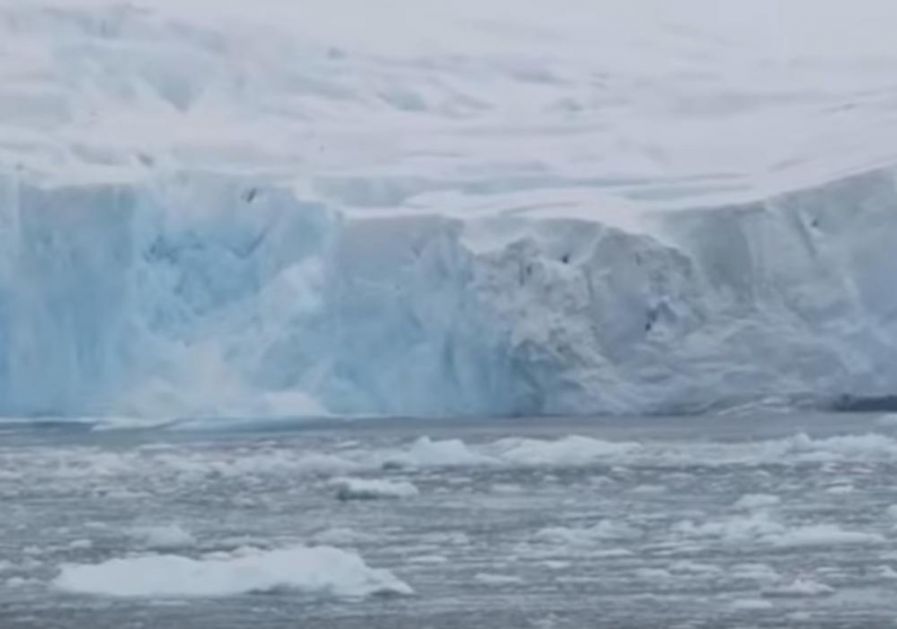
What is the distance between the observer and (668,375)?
72.2ft

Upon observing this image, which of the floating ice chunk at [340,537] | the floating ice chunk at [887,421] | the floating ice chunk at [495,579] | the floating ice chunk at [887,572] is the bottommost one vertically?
the floating ice chunk at [495,579]

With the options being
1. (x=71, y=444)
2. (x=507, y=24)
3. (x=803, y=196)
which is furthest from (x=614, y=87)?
(x=71, y=444)

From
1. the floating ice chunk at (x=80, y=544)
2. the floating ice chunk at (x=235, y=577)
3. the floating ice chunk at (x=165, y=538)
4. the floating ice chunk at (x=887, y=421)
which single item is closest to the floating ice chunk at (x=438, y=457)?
the floating ice chunk at (x=887, y=421)

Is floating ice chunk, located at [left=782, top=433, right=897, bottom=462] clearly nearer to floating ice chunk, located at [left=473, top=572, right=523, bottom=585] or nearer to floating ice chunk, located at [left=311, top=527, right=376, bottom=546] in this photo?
floating ice chunk, located at [left=311, top=527, right=376, bottom=546]

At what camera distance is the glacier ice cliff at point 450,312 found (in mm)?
21984

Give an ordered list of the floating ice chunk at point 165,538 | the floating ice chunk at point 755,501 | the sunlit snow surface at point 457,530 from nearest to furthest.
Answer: the sunlit snow surface at point 457,530
the floating ice chunk at point 165,538
the floating ice chunk at point 755,501

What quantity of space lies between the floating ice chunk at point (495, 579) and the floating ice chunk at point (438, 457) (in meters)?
6.42

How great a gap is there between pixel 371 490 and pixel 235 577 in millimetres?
4122

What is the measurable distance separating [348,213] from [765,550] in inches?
448

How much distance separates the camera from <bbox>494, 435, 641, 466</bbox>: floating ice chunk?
18094 millimetres

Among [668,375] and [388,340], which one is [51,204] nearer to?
[388,340]

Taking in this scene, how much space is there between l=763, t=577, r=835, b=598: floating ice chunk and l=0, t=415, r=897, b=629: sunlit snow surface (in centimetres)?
3

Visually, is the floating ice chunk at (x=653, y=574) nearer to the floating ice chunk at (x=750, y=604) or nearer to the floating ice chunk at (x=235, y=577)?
the floating ice chunk at (x=750, y=604)

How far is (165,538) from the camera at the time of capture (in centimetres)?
1277
